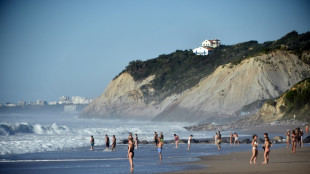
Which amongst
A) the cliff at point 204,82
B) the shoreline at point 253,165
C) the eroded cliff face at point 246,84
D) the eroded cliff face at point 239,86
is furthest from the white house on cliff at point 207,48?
the shoreline at point 253,165

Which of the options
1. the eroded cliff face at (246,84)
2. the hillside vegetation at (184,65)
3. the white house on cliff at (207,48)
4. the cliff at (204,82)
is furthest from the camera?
the white house on cliff at (207,48)

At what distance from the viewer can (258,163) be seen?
972 inches

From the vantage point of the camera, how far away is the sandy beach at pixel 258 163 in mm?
21689

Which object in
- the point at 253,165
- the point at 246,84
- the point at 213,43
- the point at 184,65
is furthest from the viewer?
the point at 213,43

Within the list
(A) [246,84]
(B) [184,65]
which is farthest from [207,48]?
(A) [246,84]

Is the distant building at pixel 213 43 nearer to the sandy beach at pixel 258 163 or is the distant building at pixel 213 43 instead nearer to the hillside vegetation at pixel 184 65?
the hillside vegetation at pixel 184 65

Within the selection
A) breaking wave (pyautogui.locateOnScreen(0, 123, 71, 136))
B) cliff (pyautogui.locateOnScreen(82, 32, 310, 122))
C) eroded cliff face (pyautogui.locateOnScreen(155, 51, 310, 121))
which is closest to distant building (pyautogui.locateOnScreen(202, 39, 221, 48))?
cliff (pyautogui.locateOnScreen(82, 32, 310, 122))

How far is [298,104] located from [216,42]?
319 ft

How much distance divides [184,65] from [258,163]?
99.0 meters

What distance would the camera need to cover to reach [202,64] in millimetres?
118875

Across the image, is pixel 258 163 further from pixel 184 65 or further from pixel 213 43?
pixel 213 43

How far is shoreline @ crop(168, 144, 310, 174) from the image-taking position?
21719mm

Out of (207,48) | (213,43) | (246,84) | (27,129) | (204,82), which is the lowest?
(27,129)

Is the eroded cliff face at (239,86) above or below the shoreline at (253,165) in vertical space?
above
